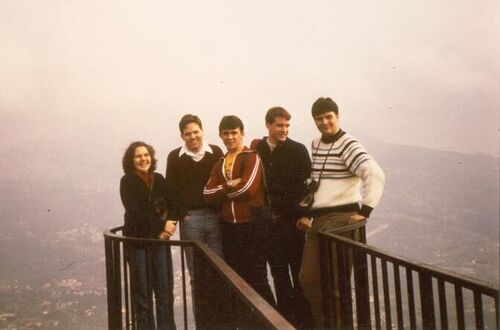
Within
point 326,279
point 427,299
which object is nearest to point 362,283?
point 326,279

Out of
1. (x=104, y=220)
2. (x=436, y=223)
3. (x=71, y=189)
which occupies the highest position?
(x=71, y=189)

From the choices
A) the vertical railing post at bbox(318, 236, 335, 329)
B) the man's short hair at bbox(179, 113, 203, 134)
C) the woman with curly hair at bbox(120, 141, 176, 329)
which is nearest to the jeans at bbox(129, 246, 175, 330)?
the woman with curly hair at bbox(120, 141, 176, 329)

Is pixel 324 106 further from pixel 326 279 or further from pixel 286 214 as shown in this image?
pixel 326 279

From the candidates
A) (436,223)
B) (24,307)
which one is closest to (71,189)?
(24,307)

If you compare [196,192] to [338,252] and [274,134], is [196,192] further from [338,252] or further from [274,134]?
[338,252]

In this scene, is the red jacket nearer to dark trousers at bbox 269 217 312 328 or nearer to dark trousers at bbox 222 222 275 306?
dark trousers at bbox 222 222 275 306

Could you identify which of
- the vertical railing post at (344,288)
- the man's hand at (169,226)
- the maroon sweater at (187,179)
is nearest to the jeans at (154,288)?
the man's hand at (169,226)
